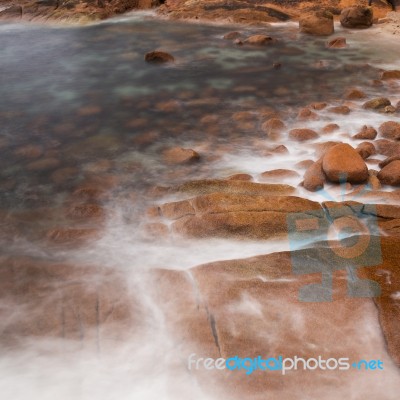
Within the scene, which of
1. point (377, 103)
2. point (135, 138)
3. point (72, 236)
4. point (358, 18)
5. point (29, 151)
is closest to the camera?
point (72, 236)

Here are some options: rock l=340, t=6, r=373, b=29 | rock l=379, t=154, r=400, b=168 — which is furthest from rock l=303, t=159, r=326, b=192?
rock l=340, t=6, r=373, b=29

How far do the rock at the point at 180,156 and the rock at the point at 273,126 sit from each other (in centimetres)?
144

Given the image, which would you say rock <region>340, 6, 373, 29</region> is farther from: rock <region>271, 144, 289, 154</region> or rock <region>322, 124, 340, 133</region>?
rock <region>271, 144, 289, 154</region>

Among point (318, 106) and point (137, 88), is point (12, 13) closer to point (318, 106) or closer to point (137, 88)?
point (137, 88)

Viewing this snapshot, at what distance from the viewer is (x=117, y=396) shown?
3.05 meters

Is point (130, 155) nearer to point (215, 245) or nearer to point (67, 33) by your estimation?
point (215, 245)

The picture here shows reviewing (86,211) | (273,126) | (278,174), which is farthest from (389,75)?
(86,211)

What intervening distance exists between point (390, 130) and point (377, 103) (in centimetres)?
132

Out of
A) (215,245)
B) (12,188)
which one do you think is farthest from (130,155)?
(215,245)

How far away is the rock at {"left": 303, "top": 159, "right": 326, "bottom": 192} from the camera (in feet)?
17.4

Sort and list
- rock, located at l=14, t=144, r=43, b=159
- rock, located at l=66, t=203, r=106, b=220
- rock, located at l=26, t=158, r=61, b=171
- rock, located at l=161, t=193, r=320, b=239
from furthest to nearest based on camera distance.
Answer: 1. rock, located at l=14, t=144, r=43, b=159
2. rock, located at l=26, t=158, r=61, b=171
3. rock, located at l=66, t=203, r=106, b=220
4. rock, located at l=161, t=193, r=320, b=239

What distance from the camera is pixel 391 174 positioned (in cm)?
528

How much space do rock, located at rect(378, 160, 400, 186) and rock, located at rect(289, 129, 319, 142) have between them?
5.30ft

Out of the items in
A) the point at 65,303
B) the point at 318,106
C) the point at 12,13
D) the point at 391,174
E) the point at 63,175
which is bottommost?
the point at 318,106
